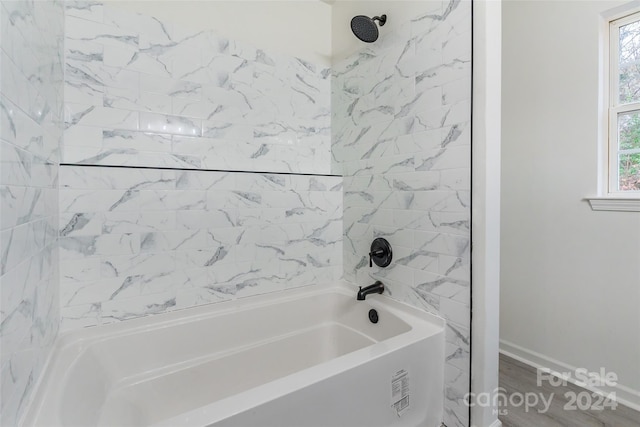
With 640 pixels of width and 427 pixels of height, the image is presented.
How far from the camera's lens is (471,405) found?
144cm

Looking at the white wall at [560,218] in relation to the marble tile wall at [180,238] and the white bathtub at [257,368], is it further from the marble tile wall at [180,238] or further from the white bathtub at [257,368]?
the marble tile wall at [180,238]

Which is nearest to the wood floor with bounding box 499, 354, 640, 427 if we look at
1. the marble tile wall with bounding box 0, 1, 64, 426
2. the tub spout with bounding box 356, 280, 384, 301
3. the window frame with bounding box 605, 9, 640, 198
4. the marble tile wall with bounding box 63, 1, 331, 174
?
the tub spout with bounding box 356, 280, 384, 301

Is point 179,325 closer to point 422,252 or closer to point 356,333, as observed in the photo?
point 356,333

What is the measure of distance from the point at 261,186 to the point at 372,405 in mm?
1341

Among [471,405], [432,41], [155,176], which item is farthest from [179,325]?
[432,41]

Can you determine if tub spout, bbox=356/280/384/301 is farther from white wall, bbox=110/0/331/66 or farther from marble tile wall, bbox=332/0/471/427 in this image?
white wall, bbox=110/0/331/66

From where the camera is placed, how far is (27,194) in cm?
91

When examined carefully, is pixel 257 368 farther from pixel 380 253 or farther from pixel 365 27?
A: pixel 365 27

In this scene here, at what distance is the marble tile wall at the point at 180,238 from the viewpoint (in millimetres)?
1411

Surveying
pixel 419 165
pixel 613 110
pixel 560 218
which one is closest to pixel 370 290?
pixel 419 165

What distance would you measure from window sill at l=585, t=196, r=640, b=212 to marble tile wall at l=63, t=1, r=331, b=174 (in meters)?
1.81

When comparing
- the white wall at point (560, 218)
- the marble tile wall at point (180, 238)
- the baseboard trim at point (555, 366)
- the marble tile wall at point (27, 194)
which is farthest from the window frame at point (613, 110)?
the marble tile wall at point (27, 194)

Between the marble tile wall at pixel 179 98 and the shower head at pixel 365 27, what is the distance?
50 cm

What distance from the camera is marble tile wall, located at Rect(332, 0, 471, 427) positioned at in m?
1.46
